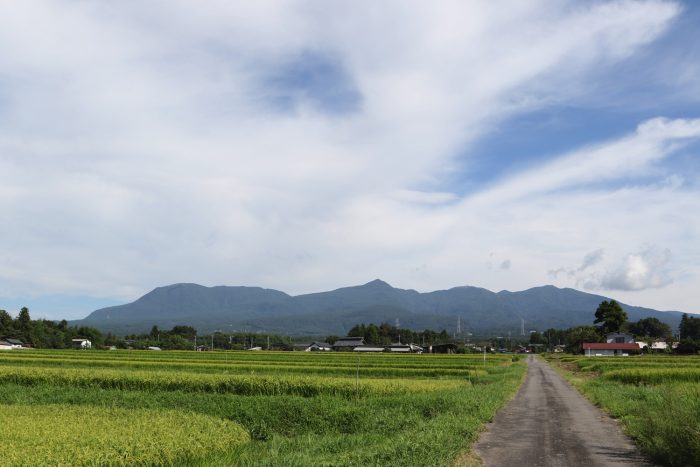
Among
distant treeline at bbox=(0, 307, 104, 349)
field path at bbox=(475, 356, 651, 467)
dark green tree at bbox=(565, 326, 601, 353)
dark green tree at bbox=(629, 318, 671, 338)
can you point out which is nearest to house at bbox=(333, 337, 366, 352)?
dark green tree at bbox=(565, 326, 601, 353)

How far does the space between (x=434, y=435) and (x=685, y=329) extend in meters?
198

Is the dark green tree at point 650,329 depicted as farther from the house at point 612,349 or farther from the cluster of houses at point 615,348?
the house at point 612,349

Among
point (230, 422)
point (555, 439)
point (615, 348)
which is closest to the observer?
point (555, 439)

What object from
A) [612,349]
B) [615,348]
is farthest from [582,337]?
[615,348]

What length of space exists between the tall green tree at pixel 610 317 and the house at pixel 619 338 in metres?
8.68

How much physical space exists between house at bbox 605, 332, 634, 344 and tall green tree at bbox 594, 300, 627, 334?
8.68 metres

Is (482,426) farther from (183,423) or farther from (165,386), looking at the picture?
(165,386)

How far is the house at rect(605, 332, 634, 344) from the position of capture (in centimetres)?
12650

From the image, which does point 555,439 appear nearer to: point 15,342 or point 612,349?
point 612,349

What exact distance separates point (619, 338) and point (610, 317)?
Result: 1314 cm

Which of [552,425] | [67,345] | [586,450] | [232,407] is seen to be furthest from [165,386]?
[67,345]

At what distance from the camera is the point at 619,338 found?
128250 mm

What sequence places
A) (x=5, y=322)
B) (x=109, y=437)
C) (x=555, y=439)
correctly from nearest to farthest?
(x=109, y=437), (x=555, y=439), (x=5, y=322)

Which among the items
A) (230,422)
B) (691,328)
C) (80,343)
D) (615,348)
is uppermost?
(691,328)
